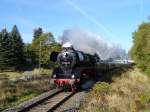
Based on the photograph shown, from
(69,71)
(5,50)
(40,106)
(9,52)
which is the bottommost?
(40,106)

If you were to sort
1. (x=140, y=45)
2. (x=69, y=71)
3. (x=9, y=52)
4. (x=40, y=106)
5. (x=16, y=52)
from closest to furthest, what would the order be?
1. (x=40, y=106)
2. (x=69, y=71)
3. (x=140, y=45)
4. (x=9, y=52)
5. (x=16, y=52)

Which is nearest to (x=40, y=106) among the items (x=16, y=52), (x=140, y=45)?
(x=140, y=45)

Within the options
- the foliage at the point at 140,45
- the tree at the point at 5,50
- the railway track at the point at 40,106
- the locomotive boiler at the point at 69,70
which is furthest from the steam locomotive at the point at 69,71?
the tree at the point at 5,50

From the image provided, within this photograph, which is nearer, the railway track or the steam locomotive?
the railway track

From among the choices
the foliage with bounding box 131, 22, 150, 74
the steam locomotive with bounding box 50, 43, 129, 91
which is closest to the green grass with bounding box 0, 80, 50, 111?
the steam locomotive with bounding box 50, 43, 129, 91

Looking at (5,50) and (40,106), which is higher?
(5,50)

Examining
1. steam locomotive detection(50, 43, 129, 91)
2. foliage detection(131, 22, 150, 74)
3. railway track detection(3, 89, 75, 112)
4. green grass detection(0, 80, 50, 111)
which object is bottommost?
railway track detection(3, 89, 75, 112)

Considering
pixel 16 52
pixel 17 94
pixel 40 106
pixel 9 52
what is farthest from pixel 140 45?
pixel 16 52

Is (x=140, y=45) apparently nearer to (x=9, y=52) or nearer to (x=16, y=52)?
(x=9, y=52)

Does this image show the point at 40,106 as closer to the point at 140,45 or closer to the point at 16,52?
the point at 140,45

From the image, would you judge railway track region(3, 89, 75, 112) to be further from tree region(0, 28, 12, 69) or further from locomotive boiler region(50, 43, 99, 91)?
tree region(0, 28, 12, 69)

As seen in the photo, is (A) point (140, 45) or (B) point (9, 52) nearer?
(A) point (140, 45)

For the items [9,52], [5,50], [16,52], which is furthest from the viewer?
[16,52]

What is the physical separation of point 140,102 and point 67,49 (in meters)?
11.5
